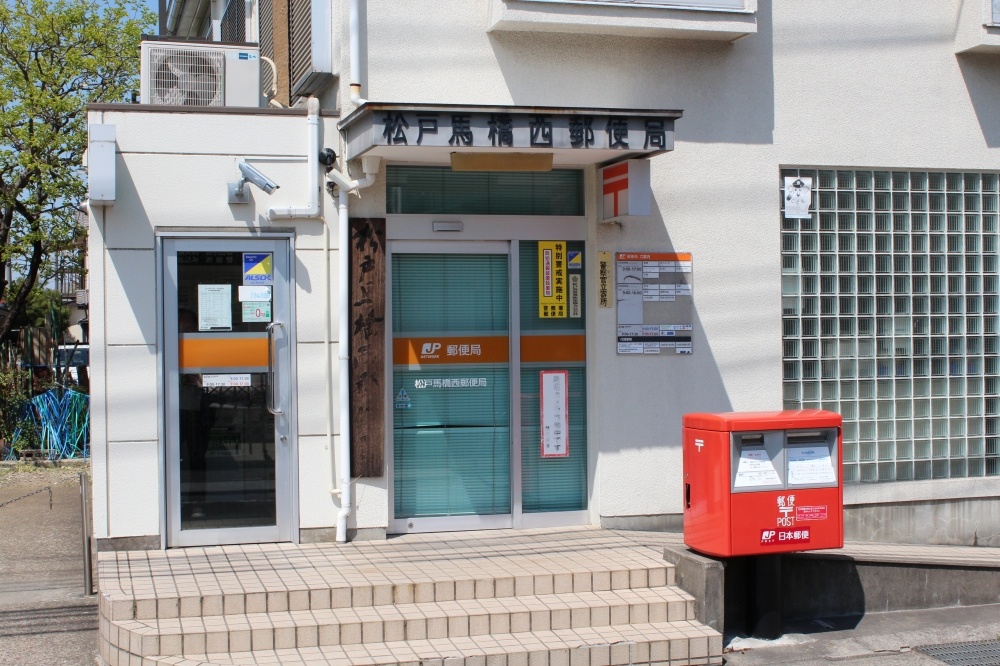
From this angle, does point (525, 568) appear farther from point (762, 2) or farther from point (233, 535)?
point (762, 2)

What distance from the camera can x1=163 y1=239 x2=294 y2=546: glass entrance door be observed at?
7.85 meters

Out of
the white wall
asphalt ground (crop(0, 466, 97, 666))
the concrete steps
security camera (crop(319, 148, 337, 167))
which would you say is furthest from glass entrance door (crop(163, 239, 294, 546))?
the concrete steps

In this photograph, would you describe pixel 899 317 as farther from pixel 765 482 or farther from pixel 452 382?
pixel 452 382

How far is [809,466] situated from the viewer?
6.89 metres

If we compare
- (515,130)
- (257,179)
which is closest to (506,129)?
(515,130)

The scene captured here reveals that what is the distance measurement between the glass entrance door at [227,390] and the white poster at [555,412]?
2076 mm

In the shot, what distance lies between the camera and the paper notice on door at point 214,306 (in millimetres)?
7902

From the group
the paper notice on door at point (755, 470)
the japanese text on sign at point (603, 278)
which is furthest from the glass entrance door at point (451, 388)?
the paper notice on door at point (755, 470)

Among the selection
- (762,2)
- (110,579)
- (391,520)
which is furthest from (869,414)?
(110,579)

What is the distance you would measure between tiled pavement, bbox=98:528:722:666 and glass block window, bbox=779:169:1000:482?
2.65m

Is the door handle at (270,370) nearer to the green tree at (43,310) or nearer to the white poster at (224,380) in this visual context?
the white poster at (224,380)

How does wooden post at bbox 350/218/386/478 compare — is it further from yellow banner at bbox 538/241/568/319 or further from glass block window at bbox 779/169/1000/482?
glass block window at bbox 779/169/1000/482

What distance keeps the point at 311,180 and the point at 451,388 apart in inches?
79.4

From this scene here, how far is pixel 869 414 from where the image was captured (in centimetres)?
921
